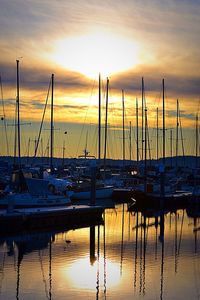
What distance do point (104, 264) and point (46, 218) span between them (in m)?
10.9

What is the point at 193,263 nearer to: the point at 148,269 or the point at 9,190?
the point at 148,269

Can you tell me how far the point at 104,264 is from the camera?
78.3ft

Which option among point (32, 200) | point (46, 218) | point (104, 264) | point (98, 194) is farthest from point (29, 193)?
point (104, 264)

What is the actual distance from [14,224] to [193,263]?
11.7 m

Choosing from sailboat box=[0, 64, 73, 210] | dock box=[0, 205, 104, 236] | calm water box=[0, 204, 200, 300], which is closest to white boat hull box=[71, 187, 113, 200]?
sailboat box=[0, 64, 73, 210]

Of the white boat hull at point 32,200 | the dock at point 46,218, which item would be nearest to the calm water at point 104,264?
the dock at point 46,218

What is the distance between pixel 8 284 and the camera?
19922 millimetres

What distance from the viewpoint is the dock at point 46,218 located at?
3197 cm

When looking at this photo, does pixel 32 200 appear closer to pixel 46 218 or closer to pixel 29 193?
pixel 29 193

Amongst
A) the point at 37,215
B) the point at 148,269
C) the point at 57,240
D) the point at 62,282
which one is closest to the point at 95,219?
the point at 37,215

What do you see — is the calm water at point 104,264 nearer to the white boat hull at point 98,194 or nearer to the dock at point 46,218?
the dock at point 46,218

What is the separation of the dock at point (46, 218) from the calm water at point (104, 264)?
1.43 m

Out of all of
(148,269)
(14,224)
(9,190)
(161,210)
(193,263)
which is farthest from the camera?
(161,210)

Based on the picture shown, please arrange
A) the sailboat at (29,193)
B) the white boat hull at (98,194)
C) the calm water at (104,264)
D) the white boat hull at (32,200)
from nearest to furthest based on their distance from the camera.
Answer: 1. the calm water at (104,264)
2. the white boat hull at (32,200)
3. the sailboat at (29,193)
4. the white boat hull at (98,194)
